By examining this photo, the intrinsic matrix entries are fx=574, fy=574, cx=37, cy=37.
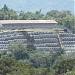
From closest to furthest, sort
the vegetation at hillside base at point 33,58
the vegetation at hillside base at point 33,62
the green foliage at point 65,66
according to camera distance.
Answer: the vegetation at hillside base at point 33,62 < the vegetation at hillside base at point 33,58 < the green foliage at point 65,66

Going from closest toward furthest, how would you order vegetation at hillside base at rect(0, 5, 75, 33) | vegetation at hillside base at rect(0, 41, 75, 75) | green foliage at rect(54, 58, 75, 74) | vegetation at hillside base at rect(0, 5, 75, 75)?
vegetation at hillside base at rect(0, 41, 75, 75) → vegetation at hillside base at rect(0, 5, 75, 75) → green foliage at rect(54, 58, 75, 74) → vegetation at hillside base at rect(0, 5, 75, 33)

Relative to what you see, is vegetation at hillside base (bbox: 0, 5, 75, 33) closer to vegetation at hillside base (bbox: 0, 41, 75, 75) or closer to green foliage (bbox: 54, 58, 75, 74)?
vegetation at hillside base (bbox: 0, 41, 75, 75)

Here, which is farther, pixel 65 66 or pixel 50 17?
pixel 50 17

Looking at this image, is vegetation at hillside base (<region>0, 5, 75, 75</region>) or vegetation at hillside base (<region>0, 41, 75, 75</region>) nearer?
vegetation at hillside base (<region>0, 41, 75, 75</region>)

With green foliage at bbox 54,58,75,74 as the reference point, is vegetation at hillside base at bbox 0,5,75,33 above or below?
below

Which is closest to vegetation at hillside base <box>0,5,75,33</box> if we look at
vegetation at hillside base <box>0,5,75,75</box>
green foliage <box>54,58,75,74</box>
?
vegetation at hillside base <box>0,5,75,75</box>

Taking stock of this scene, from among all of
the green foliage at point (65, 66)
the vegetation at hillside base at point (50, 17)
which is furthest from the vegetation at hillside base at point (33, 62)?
the vegetation at hillside base at point (50, 17)

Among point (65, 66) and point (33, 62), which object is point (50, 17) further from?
point (65, 66)

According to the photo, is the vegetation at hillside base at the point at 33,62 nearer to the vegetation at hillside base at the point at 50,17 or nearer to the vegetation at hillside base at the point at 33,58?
the vegetation at hillside base at the point at 33,58

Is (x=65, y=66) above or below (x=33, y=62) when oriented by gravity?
above

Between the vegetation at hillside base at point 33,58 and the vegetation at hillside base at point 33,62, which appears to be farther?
the vegetation at hillside base at point 33,58

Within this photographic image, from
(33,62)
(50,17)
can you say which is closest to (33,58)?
(33,62)

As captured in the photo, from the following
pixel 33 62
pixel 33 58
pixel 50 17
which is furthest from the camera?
pixel 50 17
